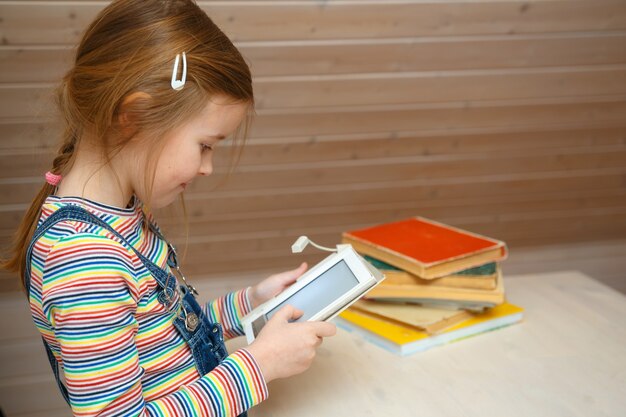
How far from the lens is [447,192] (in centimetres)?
237

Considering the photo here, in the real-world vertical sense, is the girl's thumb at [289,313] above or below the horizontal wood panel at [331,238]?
above

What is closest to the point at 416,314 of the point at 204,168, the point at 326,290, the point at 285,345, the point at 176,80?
the point at 326,290

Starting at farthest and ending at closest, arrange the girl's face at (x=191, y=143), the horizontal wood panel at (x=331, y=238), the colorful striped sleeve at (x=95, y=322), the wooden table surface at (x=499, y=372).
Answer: the horizontal wood panel at (x=331, y=238) → the wooden table surface at (x=499, y=372) → the girl's face at (x=191, y=143) → the colorful striped sleeve at (x=95, y=322)

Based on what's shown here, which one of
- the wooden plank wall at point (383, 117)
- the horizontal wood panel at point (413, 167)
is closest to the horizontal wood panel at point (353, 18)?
the wooden plank wall at point (383, 117)

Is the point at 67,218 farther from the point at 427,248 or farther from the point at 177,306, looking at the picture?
the point at 427,248

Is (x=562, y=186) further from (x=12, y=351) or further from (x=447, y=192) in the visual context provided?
(x=12, y=351)

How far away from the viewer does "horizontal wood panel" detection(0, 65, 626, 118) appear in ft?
6.28

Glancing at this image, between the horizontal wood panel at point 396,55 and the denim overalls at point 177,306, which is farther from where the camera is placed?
the horizontal wood panel at point 396,55

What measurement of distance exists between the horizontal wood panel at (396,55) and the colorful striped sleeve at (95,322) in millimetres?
935

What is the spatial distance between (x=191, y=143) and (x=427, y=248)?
58 cm

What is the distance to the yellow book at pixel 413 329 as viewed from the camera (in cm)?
126

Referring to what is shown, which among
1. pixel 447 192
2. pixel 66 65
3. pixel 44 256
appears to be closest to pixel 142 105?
pixel 44 256

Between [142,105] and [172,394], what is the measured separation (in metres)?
0.38

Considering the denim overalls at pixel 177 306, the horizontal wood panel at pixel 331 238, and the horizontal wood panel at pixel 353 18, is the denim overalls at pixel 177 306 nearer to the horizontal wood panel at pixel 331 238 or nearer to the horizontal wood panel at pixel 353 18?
the horizontal wood panel at pixel 353 18
